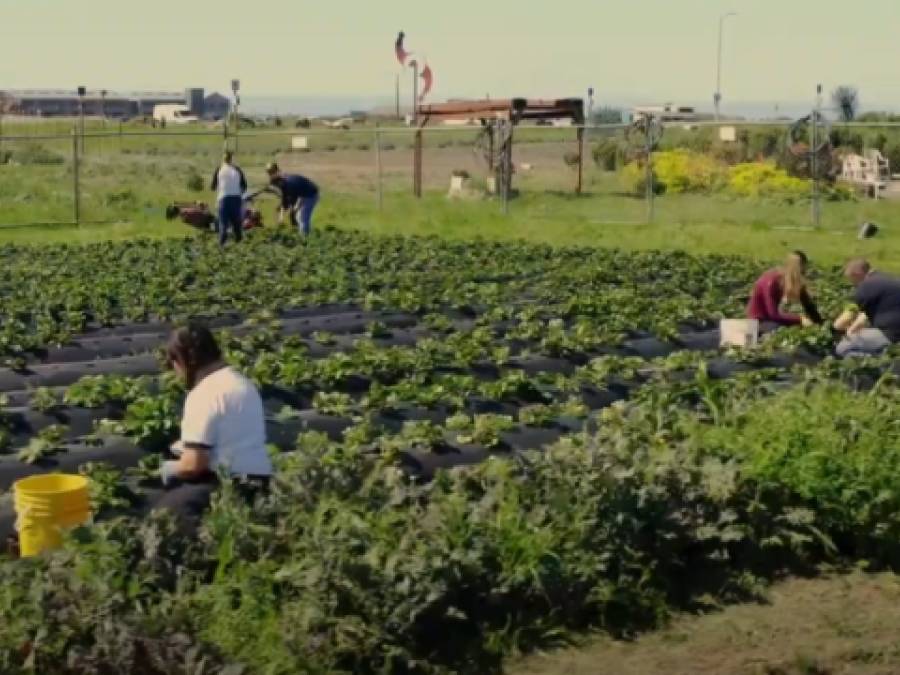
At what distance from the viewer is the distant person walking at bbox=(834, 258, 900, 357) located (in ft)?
38.9

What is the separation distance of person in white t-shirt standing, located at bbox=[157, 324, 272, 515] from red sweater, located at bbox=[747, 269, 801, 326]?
7037 mm

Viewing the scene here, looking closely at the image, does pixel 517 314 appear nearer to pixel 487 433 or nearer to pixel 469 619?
pixel 487 433

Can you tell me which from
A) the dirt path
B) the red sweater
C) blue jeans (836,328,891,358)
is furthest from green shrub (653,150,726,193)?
the dirt path

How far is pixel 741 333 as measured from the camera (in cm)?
1227

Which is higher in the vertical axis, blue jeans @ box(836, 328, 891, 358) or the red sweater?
the red sweater

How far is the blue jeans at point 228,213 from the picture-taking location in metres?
21.0

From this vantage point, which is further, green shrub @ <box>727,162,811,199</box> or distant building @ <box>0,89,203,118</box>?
distant building @ <box>0,89,203,118</box>

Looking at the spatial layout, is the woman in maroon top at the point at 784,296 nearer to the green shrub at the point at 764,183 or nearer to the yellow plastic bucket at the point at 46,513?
the yellow plastic bucket at the point at 46,513

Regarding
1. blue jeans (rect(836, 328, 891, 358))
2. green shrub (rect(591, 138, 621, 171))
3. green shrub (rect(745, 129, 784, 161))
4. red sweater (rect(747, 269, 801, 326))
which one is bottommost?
blue jeans (rect(836, 328, 891, 358))

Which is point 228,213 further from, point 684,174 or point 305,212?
point 684,174

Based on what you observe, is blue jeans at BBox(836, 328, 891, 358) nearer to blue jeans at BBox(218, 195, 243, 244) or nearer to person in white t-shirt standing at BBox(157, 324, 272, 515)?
person in white t-shirt standing at BBox(157, 324, 272, 515)

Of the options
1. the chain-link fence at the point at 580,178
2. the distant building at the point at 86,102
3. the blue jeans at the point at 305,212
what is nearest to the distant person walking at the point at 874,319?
the chain-link fence at the point at 580,178

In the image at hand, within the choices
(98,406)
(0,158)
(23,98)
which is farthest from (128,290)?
(23,98)

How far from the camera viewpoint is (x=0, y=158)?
1956 inches
